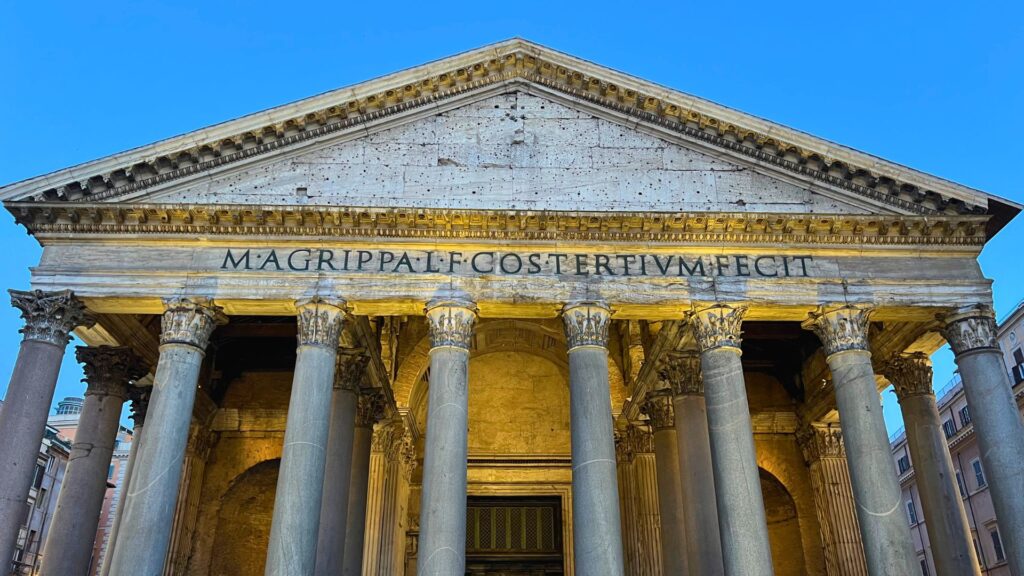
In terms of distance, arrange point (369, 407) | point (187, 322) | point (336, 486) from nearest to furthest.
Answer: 1. point (187, 322)
2. point (336, 486)
3. point (369, 407)

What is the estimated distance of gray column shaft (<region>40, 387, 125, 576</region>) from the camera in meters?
13.4

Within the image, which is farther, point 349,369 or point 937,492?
point 349,369

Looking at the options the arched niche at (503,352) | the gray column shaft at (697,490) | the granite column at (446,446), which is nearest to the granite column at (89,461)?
the arched niche at (503,352)

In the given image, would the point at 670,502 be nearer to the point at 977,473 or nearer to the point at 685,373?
the point at 685,373

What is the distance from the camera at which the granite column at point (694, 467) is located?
13.5 m

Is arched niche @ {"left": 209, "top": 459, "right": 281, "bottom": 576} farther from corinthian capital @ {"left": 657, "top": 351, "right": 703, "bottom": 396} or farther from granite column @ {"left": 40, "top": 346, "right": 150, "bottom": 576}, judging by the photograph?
corinthian capital @ {"left": 657, "top": 351, "right": 703, "bottom": 396}

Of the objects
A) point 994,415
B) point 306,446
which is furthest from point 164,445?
point 994,415

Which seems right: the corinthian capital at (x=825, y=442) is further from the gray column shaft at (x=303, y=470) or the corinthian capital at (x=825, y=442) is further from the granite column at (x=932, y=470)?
the gray column shaft at (x=303, y=470)

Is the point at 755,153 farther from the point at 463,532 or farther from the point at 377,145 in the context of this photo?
the point at 463,532

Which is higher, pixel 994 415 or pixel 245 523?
pixel 994 415

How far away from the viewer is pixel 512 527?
18.3 m

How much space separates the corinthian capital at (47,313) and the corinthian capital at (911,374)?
14.1m

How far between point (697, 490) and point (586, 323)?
380cm

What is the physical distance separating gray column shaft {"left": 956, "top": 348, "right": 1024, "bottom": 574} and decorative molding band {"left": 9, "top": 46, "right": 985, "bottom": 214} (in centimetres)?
255
